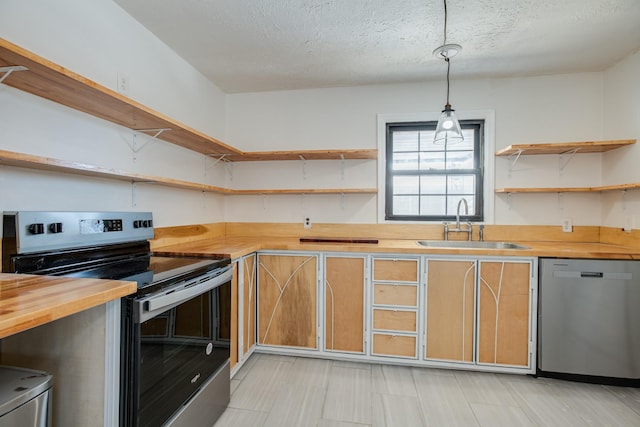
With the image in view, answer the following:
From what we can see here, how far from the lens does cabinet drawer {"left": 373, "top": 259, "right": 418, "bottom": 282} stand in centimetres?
231

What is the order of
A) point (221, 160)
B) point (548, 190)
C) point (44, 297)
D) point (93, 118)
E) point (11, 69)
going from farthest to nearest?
point (221, 160) → point (548, 190) → point (93, 118) → point (11, 69) → point (44, 297)

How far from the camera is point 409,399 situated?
1.97m

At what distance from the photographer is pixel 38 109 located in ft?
4.71

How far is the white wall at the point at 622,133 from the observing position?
233 centimetres

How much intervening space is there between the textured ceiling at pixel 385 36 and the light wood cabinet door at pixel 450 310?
63.4 inches

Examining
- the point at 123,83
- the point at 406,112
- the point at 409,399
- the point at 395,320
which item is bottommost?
the point at 409,399

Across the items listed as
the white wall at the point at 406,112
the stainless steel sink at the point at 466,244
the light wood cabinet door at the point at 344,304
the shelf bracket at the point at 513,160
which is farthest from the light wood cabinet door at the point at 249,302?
the shelf bracket at the point at 513,160

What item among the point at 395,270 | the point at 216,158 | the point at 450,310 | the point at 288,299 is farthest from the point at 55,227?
the point at 450,310

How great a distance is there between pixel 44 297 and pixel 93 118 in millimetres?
1208

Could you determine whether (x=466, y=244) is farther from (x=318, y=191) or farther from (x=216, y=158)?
(x=216, y=158)

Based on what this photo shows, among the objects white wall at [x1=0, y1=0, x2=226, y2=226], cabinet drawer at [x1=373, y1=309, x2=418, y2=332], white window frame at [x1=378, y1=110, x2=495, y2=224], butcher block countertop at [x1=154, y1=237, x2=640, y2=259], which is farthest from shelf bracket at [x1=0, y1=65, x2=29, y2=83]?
white window frame at [x1=378, y1=110, x2=495, y2=224]

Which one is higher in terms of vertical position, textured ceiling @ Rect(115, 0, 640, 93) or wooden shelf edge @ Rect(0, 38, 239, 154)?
textured ceiling @ Rect(115, 0, 640, 93)

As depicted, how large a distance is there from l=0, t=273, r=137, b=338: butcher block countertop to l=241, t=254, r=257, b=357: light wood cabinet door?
46.9 inches

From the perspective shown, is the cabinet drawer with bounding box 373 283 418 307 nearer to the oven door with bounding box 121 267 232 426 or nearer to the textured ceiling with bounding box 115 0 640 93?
the oven door with bounding box 121 267 232 426
